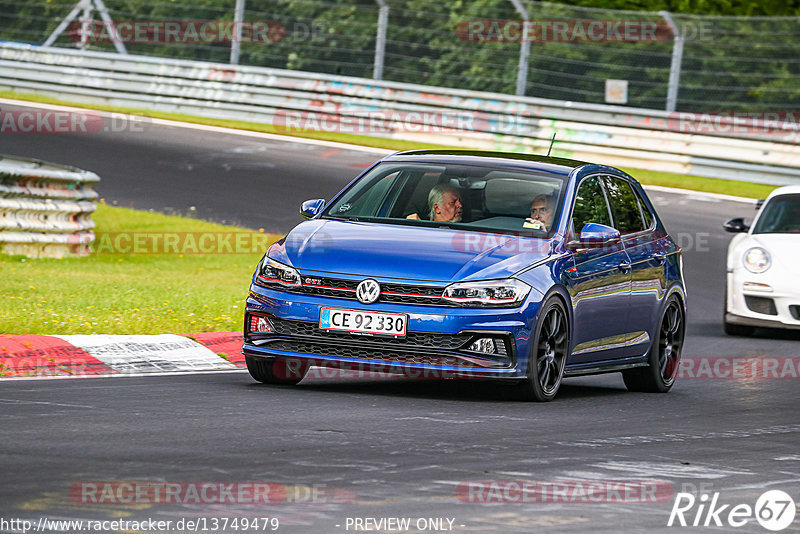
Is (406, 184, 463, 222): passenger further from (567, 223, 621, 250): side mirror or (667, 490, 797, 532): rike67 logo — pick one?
(667, 490, 797, 532): rike67 logo

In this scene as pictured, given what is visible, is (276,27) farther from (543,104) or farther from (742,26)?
(742,26)

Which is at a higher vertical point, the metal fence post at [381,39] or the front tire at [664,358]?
the metal fence post at [381,39]

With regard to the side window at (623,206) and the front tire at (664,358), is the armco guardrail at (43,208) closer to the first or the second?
the side window at (623,206)

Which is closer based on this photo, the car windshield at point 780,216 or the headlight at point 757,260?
the headlight at point 757,260

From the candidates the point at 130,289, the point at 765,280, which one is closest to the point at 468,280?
the point at 130,289

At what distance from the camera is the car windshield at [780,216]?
15812 mm

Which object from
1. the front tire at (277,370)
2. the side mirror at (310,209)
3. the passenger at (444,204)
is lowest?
the front tire at (277,370)

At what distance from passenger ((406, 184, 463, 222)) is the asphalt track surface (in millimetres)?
1110

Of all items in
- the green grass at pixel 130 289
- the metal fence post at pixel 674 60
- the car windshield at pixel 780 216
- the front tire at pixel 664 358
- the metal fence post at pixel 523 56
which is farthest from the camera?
the metal fence post at pixel 523 56

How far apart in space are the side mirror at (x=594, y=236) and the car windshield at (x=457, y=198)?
0.63 ft

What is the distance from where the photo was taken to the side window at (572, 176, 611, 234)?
10359 millimetres

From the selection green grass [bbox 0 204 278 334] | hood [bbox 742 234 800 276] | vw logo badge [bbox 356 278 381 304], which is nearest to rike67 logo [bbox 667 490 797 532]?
vw logo badge [bbox 356 278 381 304]

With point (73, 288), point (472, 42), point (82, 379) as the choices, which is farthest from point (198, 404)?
point (472, 42)


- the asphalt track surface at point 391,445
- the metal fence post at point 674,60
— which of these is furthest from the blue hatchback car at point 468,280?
the metal fence post at point 674,60
